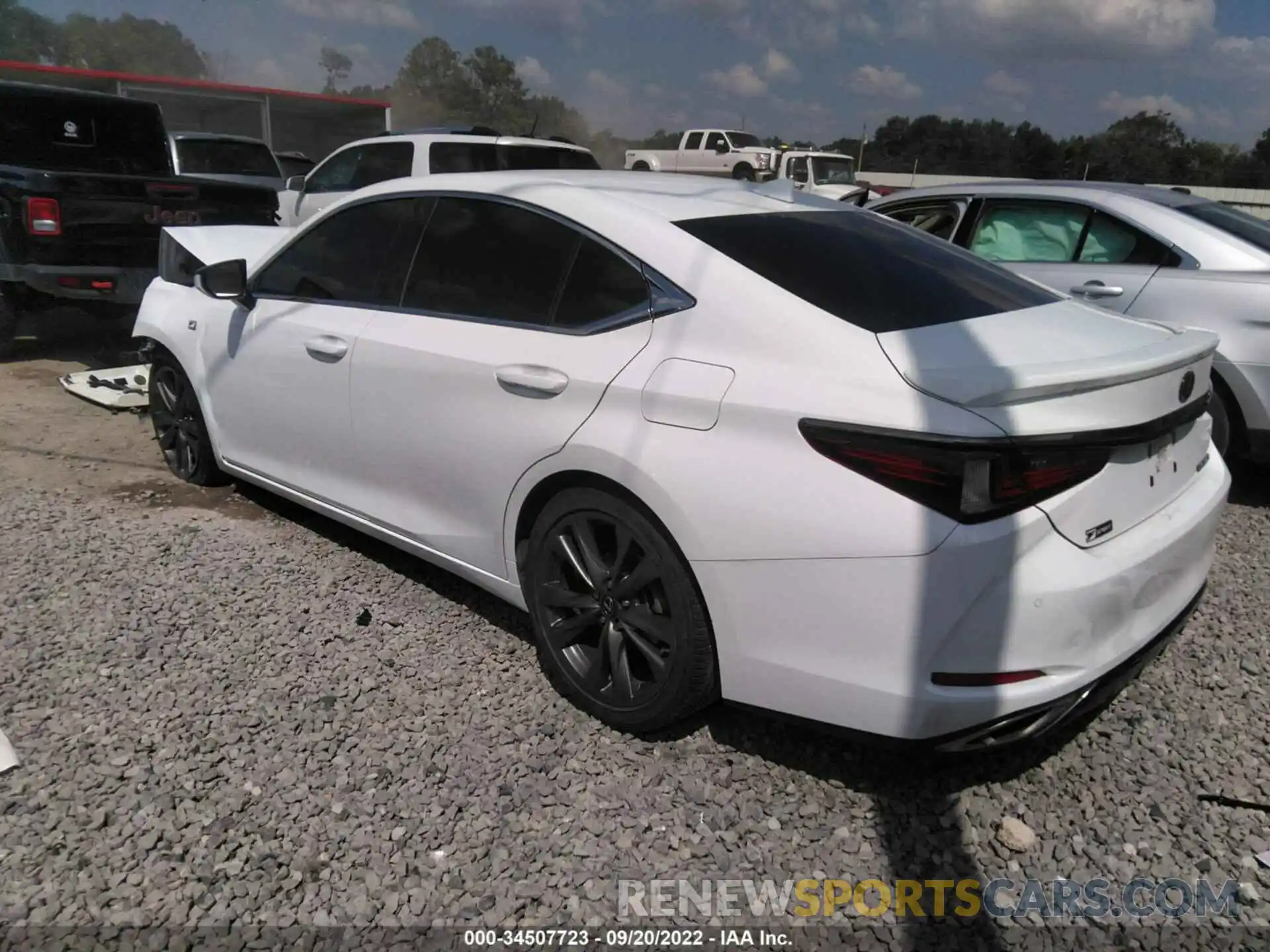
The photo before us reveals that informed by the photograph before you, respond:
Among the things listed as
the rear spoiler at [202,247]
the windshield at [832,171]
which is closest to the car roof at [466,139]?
the rear spoiler at [202,247]

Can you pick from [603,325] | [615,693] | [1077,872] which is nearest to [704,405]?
[603,325]

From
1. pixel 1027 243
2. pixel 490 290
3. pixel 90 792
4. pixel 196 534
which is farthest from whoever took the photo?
pixel 1027 243

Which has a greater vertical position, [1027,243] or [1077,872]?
[1027,243]

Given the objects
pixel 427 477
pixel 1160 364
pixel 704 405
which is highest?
pixel 1160 364

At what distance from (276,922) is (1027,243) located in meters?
5.43

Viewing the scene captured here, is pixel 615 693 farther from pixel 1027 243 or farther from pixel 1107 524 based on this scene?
pixel 1027 243

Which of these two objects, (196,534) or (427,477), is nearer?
(427,477)

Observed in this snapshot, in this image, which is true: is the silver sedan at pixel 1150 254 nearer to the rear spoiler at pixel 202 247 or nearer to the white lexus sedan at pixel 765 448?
the white lexus sedan at pixel 765 448

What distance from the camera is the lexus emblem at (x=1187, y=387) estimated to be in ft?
8.49

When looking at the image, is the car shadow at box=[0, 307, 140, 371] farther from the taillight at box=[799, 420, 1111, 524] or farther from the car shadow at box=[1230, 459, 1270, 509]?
the car shadow at box=[1230, 459, 1270, 509]

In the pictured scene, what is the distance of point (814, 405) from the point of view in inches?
92.4

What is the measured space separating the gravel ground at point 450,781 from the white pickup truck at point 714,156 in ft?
79.8

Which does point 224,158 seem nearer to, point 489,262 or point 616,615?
point 489,262

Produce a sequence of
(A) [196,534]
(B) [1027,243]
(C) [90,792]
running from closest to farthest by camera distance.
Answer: (C) [90,792], (A) [196,534], (B) [1027,243]
